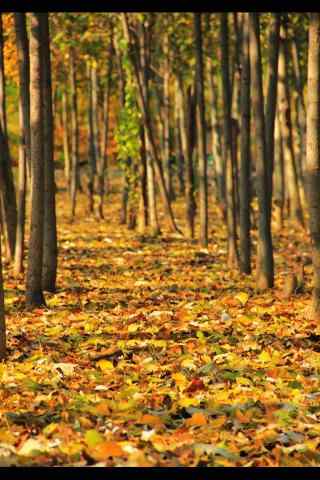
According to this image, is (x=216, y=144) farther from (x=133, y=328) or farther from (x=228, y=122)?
(x=133, y=328)

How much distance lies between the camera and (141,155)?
25.4m

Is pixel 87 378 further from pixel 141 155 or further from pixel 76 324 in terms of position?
pixel 141 155

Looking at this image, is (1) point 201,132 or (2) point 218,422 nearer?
(2) point 218,422

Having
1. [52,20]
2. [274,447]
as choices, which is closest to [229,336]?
[274,447]

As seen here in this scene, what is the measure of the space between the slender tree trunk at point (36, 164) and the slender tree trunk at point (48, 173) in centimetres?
73

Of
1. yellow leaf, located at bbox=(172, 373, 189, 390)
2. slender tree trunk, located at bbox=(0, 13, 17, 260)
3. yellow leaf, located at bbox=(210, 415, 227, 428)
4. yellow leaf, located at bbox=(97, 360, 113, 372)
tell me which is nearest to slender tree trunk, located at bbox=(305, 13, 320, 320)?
yellow leaf, located at bbox=(97, 360, 113, 372)

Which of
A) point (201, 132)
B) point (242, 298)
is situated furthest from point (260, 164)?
point (201, 132)

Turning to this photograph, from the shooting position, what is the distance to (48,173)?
45.6ft

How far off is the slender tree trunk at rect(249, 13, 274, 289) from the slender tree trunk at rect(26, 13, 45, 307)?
381 cm

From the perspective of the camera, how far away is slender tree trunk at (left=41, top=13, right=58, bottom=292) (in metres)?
13.7

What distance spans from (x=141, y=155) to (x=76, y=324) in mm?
14339

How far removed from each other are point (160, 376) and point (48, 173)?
19.5ft

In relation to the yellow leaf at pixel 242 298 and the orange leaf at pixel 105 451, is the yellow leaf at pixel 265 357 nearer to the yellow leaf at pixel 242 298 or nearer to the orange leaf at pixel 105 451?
the orange leaf at pixel 105 451
